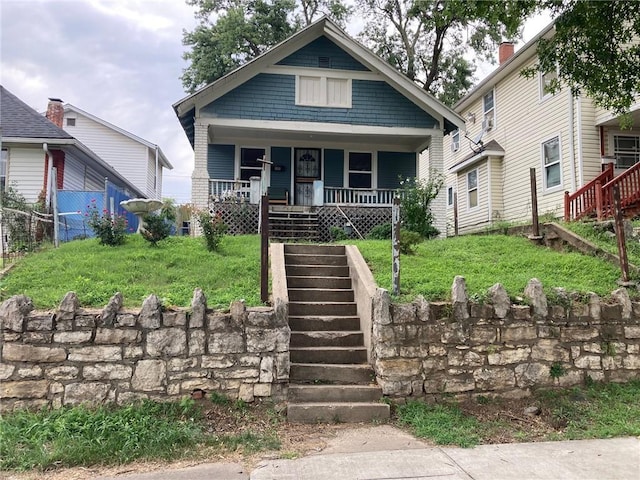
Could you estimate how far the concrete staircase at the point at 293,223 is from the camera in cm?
1234

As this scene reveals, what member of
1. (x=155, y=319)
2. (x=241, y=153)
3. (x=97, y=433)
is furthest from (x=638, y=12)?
(x=241, y=153)

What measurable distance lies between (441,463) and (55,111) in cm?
2106

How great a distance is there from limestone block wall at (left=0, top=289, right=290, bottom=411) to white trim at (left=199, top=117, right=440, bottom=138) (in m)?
9.09

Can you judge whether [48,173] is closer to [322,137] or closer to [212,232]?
[212,232]

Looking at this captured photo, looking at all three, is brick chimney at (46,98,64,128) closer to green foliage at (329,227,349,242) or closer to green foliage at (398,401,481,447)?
green foliage at (329,227,349,242)

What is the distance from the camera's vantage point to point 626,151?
13.0m

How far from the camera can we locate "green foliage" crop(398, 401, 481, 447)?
4242mm

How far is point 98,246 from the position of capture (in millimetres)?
8586

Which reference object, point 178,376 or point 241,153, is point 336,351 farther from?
point 241,153

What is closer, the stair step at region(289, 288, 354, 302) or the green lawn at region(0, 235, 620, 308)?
the green lawn at region(0, 235, 620, 308)

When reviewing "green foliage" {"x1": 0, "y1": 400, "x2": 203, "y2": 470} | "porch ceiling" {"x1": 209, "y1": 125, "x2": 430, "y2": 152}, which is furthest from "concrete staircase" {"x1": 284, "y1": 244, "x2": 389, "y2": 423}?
"porch ceiling" {"x1": 209, "y1": 125, "x2": 430, "y2": 152}

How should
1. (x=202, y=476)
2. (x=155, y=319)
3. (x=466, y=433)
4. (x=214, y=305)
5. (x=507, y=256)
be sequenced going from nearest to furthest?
(x=202, y=476) < (x=466, y=433) < (x=155, y=319) < (x=214, y=305) < (x=507, y=256)

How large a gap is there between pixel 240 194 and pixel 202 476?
1044cm

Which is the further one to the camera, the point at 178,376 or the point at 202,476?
the point at 178,376
